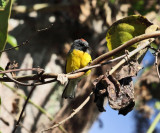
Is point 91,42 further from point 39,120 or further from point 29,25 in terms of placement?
point 39,120

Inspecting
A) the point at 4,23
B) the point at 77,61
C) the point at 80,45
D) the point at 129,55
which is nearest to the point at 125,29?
the point at 129,55

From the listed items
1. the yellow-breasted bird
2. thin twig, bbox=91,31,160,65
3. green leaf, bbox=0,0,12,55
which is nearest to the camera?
thin twig, bbox=91,31,160,65

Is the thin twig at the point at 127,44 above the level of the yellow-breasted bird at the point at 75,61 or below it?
below

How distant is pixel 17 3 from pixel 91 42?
32.9 inches

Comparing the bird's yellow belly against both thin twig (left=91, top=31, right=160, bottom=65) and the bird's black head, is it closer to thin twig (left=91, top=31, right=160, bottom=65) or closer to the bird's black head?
the bird's black head

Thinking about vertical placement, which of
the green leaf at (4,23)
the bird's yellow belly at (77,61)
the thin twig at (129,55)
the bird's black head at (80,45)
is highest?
the bird's black head at (80,45)

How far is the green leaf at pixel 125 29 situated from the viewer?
1178mm

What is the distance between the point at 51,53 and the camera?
2977mm

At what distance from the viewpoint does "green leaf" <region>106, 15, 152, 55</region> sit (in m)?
1.18

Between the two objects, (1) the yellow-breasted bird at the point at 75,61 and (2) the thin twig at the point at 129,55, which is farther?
(1) the yellow-breasted bird at the point at 75,61

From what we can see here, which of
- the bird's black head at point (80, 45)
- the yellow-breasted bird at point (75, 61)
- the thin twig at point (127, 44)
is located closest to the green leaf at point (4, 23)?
the thin twig at point (127, 44)

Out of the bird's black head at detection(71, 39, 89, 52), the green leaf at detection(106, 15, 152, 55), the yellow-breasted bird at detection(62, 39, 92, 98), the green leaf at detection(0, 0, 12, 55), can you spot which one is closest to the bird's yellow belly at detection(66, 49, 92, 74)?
the yellow-breasted bird at detection(62, 39, 92, 98)

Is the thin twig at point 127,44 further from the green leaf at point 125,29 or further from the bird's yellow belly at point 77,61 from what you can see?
the bird's yellow belly at point 77,61

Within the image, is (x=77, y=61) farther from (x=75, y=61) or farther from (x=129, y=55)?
(x=129, y=55)
